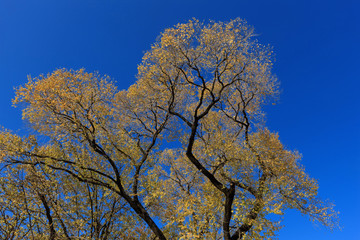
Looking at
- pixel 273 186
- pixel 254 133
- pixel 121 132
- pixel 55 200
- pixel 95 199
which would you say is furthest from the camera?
pixel 254 133

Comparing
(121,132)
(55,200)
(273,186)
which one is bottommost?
(273,186)

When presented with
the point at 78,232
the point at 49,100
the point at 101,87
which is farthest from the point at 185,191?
the point at 49,100

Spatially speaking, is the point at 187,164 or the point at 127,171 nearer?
the point at 127,171

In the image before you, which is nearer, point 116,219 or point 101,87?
point 116,219

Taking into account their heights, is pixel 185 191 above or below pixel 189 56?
below

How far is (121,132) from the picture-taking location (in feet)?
50.9

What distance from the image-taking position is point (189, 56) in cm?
1438

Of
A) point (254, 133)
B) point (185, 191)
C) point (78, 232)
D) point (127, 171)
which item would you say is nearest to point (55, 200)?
point (78, 232)

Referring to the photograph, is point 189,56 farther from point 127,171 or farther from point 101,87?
point 127,171

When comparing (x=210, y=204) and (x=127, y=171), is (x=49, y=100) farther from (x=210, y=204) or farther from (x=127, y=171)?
(x=210, y=204)

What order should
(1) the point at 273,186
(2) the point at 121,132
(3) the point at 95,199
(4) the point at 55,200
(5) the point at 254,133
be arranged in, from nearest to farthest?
(4) the point at 55,200
(3) the point at 95,199
(1) the point at 273,186
(2) the point at 121,132
(5) the point at 254,133

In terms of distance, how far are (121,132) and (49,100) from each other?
15.2 ft

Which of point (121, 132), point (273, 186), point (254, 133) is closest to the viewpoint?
point (273, 186)

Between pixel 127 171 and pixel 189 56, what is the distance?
26.0 ft
